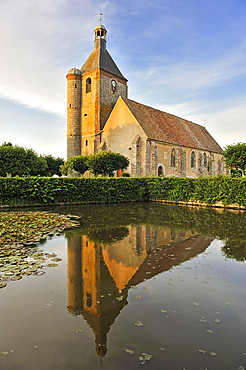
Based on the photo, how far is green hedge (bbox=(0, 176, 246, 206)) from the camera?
50.8 feet

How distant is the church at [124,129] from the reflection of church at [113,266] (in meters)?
20.1

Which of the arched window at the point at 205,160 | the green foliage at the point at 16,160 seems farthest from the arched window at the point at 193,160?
the green foliage at the point at 16,160

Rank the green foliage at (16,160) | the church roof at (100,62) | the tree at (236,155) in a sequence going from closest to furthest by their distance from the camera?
the tree at (236,155) → the green foliage at (16,160) → the church roof at (100,62)

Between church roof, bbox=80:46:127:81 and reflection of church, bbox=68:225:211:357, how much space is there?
113ft

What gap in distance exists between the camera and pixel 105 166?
24.3m

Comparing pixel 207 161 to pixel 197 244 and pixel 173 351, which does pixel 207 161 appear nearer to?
pixel 197 244

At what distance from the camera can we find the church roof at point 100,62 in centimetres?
3600

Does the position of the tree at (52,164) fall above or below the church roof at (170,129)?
below

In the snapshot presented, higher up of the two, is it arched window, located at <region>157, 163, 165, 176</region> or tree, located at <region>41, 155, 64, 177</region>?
tree, located at <region>41, 155, 64, 177</region>

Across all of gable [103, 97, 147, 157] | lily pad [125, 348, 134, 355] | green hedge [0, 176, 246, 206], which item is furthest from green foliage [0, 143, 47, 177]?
lily pad [125, 348, 134, 355]

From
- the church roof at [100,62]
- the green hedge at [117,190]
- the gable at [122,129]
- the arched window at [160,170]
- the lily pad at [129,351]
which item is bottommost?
the lily pad at [129,351]

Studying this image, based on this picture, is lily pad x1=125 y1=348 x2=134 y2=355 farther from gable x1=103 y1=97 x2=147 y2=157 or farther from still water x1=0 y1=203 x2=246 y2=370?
gable x1=103 y1=97 x2=147 y2=157

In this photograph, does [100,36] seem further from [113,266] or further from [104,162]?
[113,266]

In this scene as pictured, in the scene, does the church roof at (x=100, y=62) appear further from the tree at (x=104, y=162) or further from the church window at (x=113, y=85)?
the tree at (x=104, y=162)
